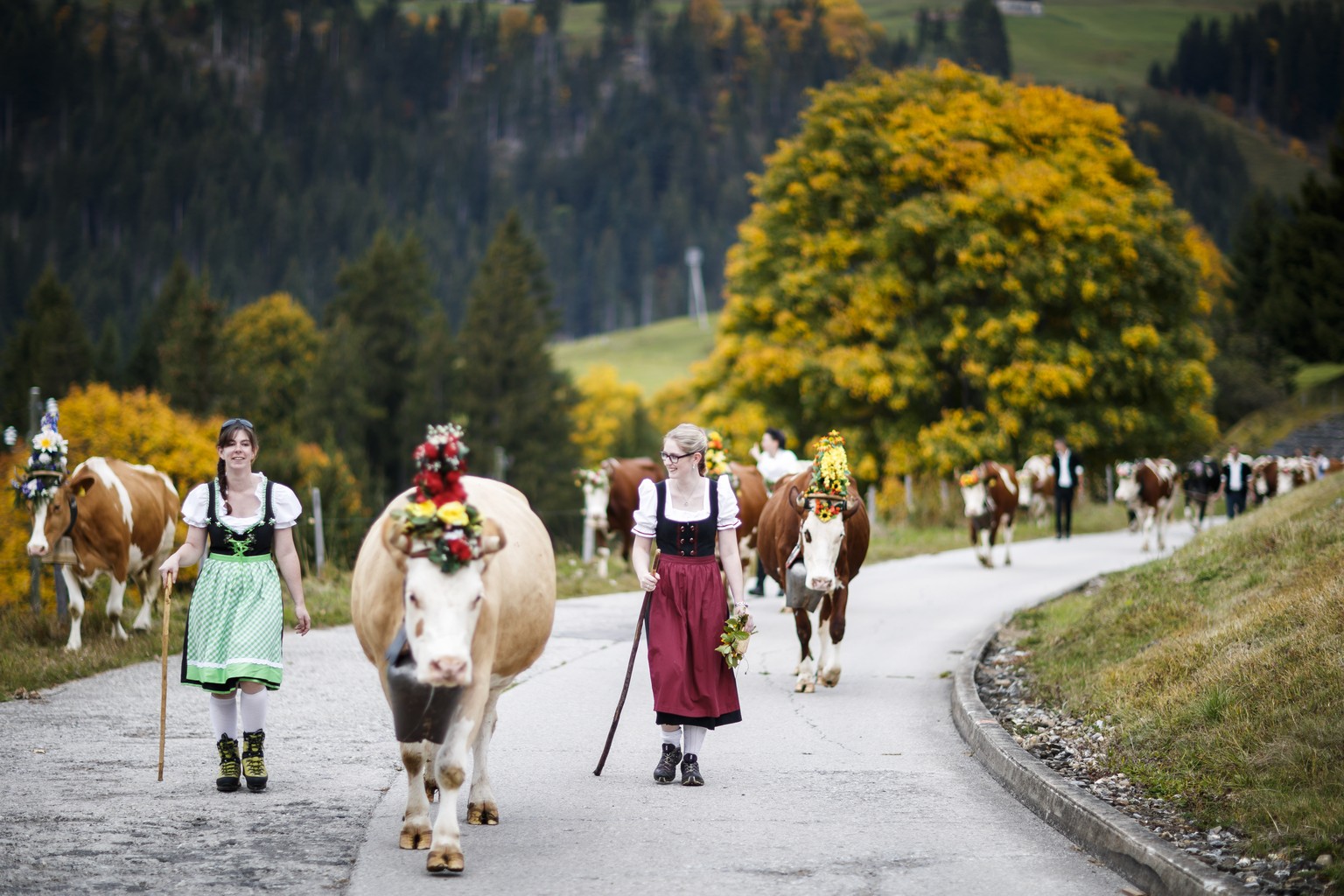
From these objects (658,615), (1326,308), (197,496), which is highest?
(1326,308)

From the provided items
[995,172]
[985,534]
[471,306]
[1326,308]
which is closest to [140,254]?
[471,306]

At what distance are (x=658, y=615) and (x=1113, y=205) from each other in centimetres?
3130

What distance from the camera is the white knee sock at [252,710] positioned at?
755cm

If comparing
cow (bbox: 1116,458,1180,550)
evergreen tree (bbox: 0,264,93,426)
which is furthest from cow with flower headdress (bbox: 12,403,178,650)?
evergreen tree (bbox: 0,264,93,426)

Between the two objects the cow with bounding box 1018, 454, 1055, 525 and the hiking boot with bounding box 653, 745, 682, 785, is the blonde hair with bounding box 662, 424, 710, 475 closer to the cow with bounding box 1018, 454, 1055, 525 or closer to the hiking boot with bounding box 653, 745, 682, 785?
Result: the hiking boot with bounding box 653, 745, 682, 785

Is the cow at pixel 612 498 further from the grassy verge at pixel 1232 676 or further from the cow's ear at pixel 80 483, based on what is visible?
the cow's ear at pixel 80 483

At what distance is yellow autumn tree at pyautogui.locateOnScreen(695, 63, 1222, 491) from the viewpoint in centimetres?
3472

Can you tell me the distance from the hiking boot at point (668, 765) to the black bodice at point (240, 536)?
2595mm

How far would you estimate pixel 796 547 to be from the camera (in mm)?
11539

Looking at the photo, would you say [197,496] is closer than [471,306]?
Yes

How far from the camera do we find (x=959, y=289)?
115 feet

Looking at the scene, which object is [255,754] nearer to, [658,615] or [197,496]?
[197,496]

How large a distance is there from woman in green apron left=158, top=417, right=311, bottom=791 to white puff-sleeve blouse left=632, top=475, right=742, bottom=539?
2.01 meters

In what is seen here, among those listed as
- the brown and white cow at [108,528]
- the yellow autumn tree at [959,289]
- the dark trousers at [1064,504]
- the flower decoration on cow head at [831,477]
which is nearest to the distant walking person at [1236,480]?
the yellow autumn tree at [959,289]
